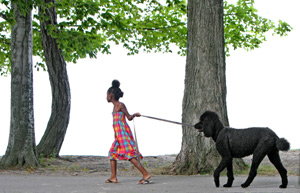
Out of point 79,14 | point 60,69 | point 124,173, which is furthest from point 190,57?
point 60,69

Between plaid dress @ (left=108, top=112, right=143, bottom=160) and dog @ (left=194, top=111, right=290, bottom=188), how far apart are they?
6.31ft

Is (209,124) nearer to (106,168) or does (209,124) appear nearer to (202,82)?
(202,82)

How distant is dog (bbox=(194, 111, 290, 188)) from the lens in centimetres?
731

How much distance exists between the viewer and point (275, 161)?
298 inches

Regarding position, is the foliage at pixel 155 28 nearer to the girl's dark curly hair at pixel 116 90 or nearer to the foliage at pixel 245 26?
the foliage at pixel 245 26

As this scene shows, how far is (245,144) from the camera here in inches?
294

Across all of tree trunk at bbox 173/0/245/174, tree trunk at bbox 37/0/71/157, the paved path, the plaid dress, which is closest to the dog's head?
the paved path

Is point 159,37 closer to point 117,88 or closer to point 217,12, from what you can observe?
point 217,12

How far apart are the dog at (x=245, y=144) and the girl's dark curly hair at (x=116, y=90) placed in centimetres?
223

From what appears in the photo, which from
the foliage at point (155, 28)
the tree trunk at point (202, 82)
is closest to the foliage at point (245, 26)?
the foliage at point (155, 28)

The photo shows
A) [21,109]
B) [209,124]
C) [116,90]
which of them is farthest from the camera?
[21,109]

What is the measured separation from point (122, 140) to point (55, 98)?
30.4 feet

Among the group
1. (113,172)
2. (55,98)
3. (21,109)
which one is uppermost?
(55,98)

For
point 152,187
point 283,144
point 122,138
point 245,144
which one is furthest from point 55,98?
point 283,144
